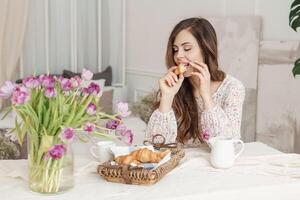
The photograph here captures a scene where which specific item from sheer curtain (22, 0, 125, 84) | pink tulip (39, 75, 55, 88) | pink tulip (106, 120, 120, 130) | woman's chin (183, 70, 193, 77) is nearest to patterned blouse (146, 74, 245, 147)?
woman's chin (183, 70, 193, 77)

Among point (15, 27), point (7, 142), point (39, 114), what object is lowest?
point (7, 142)

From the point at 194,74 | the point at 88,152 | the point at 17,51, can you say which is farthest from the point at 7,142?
the point at 194,74

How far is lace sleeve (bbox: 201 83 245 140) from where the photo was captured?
1.85 m

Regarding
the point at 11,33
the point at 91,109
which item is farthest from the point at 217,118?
the point at 11,33

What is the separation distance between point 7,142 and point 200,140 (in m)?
1.59

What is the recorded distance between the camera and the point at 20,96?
1.24 m

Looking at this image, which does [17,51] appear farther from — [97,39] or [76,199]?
[76,199]

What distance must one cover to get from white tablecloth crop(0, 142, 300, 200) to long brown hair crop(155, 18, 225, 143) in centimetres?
36

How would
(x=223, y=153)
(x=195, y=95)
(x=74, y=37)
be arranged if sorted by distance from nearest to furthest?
1. (x=223, y=153)
2. (x=195, y=95)
3. (x=74, y=37)

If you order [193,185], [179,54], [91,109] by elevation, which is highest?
[179,54]

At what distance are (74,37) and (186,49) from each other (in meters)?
→ 2.39

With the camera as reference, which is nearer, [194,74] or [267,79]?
[194,74]

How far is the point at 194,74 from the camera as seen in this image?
1888 mm

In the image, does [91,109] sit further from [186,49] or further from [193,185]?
[186,49]
